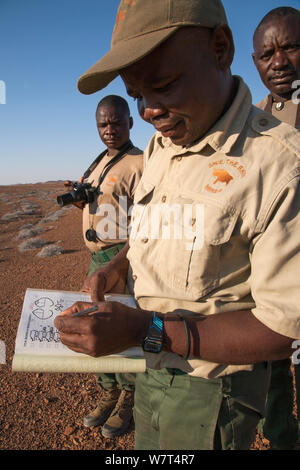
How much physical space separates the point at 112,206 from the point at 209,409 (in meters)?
2.55

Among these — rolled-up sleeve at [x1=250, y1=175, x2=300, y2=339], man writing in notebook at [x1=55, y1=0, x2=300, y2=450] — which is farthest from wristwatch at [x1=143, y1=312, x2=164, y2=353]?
rolled-up sleeve at [x1=250, y1=175, x2=300, y2=339]

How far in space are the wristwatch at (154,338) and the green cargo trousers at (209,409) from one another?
25 centimetres

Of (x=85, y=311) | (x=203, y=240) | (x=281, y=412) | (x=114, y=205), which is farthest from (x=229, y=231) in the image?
(x=114, y=205)

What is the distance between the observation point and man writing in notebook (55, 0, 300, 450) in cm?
103

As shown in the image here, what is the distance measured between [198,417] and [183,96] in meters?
→ 1.18

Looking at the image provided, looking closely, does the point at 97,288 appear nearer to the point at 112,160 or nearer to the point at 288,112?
the point at 288,112

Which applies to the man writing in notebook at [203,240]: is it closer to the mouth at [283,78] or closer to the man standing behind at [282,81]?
the man standing behind at [282,81]

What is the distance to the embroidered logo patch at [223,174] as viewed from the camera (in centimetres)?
114

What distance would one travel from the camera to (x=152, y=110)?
1.16 metres

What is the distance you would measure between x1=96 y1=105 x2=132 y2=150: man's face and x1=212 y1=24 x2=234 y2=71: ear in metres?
2.79

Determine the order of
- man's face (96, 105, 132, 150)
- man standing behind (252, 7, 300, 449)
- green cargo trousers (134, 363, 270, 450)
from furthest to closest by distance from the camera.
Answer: man's face (96, 105, 132, 150), man standing behind (252, 7, 300, 449), green cargo trousers (134, 363, 270, 450)

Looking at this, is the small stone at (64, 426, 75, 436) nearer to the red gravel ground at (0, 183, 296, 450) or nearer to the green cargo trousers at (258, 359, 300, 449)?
the red gravel ground at (0, 183, 296, 450)

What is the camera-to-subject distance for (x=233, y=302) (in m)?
1.23
